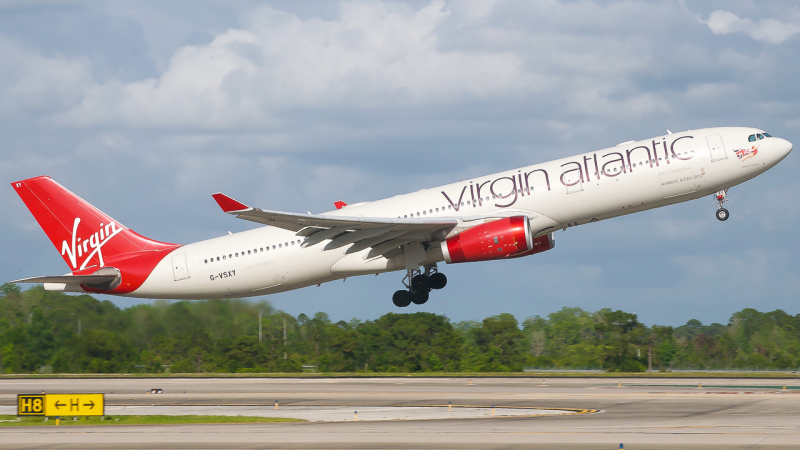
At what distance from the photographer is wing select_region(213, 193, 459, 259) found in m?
35.5

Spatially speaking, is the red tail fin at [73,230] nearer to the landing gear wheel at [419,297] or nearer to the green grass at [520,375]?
the landing gear wheel at [419,297]

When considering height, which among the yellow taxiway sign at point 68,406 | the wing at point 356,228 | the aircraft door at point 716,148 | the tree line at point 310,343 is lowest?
the yellow taxiway sign at point 68,406

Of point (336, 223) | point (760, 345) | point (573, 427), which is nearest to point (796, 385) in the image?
point (573, 427)

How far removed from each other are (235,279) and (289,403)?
775 centimetres

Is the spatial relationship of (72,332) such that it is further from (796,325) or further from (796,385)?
(796,325)

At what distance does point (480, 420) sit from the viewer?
2823 centimetres

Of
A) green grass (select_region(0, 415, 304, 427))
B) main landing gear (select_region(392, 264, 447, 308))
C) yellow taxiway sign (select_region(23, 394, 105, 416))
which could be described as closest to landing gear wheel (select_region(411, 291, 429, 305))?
main landing gear (select_region(392, 264, 447, 308))

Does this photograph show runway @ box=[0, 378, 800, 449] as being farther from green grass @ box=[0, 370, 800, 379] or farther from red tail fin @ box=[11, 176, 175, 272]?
red tail fin @ box=[11, 176, 175, 272]

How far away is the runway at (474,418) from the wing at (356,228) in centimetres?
659

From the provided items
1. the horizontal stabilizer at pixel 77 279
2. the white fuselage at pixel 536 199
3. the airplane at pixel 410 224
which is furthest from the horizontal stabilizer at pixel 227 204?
the horizontal stabilizer at pixel 77 279

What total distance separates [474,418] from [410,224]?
1037cm

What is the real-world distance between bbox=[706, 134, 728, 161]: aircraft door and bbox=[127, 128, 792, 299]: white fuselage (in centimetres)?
4

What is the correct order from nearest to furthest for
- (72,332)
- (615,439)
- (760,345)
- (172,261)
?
(615,439) < (172,261) < (72,332) < (760,345)

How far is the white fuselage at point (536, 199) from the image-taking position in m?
36.1
